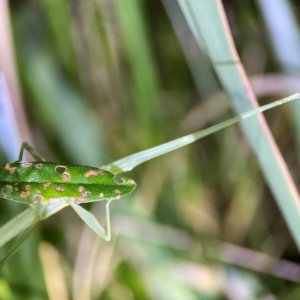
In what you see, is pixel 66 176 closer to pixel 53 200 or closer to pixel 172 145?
pixel 53 200

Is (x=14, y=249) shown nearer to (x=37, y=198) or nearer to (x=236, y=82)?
(x=37, y=198)

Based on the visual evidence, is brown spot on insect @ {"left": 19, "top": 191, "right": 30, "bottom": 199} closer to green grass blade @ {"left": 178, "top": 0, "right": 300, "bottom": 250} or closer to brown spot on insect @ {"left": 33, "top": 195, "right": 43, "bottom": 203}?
brown spot on insect @ {"left": 33, "top": 195, "right": 43, "bottom": 203}

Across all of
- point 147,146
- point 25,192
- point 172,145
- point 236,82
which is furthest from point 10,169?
point 147,146

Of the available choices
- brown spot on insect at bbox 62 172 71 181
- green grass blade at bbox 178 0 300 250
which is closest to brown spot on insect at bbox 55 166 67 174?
brown spot on insect at bbox 62 172 71 181

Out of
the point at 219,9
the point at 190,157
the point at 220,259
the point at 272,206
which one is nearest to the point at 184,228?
the point at 220,259

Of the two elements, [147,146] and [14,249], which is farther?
[147,146]

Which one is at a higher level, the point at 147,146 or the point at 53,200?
the point at 53,200
